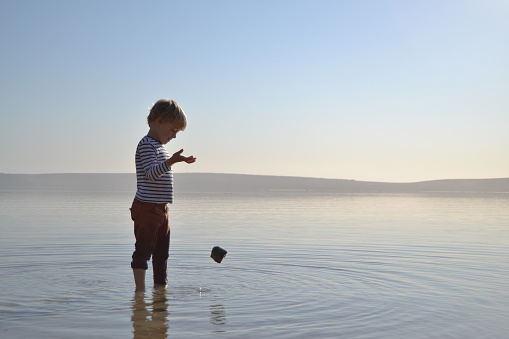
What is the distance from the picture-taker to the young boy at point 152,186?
6.09 meters

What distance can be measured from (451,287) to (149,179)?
322cm

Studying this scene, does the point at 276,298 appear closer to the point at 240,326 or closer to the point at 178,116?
the point at 240,326

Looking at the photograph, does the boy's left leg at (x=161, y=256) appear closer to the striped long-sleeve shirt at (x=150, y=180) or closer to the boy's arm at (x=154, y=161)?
the striped long-sleeve shirt at (x=150, y=180)

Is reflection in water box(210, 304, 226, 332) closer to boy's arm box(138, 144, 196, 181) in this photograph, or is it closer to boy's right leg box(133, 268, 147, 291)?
boy's right leg box(133, 268, 147, 291)

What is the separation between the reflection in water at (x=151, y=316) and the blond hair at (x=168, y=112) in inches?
65.1

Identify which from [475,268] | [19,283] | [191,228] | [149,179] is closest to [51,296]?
[19,283]

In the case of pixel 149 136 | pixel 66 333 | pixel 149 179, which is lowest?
pixel 66 333

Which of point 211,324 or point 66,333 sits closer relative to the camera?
point 66,333

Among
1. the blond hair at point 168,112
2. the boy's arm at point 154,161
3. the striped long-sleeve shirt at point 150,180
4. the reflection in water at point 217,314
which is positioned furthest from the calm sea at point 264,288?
the blond hair at point 168,112

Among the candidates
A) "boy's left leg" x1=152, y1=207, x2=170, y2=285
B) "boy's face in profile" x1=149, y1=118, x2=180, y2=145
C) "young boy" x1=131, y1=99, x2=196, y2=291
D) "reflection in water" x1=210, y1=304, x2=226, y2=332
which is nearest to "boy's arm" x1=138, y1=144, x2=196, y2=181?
"young boy" x1=131, y1=99, x2=196, y2=291

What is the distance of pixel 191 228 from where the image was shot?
1399 centimetres

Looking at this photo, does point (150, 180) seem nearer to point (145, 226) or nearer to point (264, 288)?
point (145, 226)

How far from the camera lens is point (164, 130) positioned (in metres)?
6.28

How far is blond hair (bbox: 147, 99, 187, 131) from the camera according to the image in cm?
617
